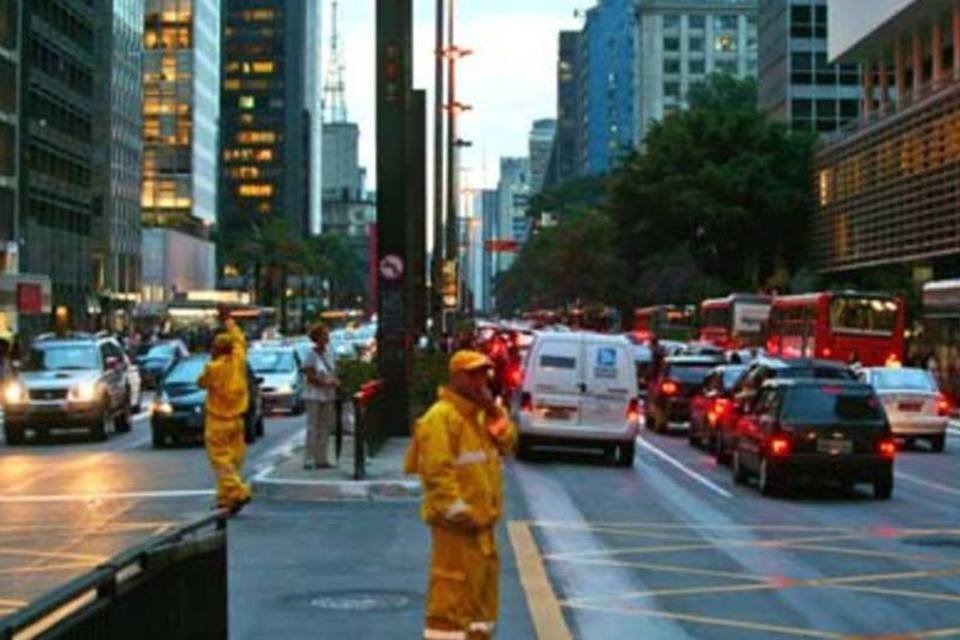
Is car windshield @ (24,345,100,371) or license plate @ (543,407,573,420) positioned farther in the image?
car windshield @ (24,345,100,371)

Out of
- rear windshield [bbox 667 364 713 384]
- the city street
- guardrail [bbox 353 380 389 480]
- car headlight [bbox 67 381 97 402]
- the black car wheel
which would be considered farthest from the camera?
rear windshield [bbox 667 364 713 384]

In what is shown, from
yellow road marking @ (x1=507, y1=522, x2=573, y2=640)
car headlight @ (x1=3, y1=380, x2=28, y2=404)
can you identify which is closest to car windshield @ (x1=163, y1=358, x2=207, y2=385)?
car headlight @ (x1=3, y1=380, x2=28, y2=404)

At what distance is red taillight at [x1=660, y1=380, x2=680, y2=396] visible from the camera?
3533cm

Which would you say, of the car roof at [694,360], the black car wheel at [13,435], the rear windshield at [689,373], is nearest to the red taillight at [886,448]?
the rear windshield at [689,373]

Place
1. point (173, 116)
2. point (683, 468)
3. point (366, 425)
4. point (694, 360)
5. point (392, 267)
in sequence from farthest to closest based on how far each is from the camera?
1. point (173, 116)
2. point (694, 360)
3. point (683, 468)
4. point (392, 267)
5. point (366, 425)

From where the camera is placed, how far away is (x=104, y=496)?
20594mm

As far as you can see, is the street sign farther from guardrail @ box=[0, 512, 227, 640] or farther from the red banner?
the red banner

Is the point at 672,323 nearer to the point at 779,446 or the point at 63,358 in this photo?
the point at 63,358

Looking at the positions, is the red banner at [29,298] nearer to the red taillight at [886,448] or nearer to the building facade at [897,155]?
the building facade at [897,155]

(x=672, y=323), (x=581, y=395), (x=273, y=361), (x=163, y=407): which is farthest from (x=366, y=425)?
(x=672, y=323)

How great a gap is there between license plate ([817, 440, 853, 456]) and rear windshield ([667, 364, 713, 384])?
1310cm

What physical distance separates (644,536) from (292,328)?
438 ft

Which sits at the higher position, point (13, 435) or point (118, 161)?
point (118, 161)

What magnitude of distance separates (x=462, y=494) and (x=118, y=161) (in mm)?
119088
